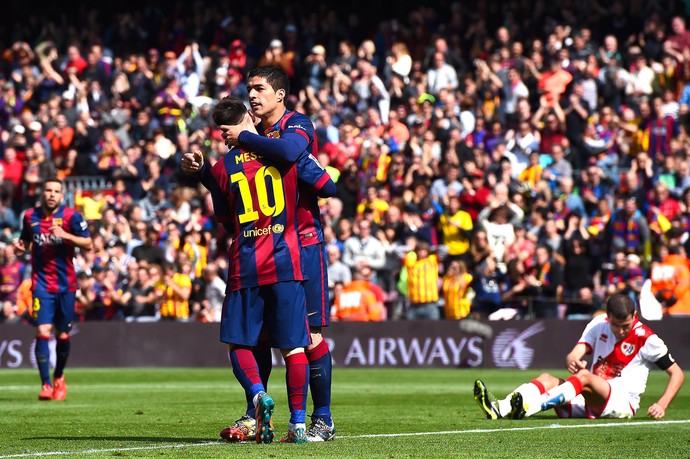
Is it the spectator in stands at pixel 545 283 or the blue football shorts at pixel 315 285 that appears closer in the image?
the blue football shorts at pixel 315 285

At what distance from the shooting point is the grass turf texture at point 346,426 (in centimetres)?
819

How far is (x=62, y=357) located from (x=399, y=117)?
39.4ft

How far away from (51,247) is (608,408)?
6.65m

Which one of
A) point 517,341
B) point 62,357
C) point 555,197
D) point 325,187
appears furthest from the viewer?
point 555,197

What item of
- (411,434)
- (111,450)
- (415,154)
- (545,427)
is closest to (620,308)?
(545,427)

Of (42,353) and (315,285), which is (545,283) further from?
(315,285)

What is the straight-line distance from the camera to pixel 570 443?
8797 mm

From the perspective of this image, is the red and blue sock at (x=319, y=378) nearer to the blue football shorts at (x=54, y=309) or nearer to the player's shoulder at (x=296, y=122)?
the player's shoulder at (x=296, y=122)

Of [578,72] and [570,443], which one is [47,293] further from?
[578,72]

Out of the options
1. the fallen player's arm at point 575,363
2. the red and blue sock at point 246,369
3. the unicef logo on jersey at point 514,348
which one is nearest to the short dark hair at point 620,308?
the fallen player's arm at point 575,363

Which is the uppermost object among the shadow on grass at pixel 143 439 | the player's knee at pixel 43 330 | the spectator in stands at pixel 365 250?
the spectator in stands at pixel 365 250

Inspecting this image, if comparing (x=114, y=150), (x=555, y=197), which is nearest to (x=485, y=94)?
(x=555, y=197)

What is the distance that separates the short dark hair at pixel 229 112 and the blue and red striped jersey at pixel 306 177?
0.32 metres

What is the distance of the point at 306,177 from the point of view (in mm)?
8648
